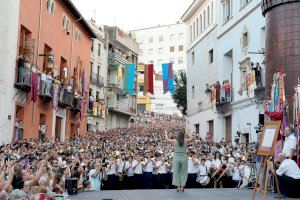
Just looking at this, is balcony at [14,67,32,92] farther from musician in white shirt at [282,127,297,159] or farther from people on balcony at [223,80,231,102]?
musician in white shirt at [282,127,297,159]

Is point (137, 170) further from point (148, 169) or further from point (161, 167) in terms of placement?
point (161, 167)

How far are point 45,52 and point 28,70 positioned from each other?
18.2 ft

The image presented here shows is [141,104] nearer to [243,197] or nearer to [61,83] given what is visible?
[61,83]

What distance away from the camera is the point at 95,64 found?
157 ft

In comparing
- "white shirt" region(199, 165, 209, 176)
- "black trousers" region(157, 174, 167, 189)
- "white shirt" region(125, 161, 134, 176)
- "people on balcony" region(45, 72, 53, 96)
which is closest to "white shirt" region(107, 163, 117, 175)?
"white shirt" region(125, 161, 134, 176)

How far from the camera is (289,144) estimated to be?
11.1 meters

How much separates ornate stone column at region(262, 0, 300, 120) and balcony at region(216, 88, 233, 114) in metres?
16.4

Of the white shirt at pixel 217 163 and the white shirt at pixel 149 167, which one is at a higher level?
the white shirt at pixel 217 163

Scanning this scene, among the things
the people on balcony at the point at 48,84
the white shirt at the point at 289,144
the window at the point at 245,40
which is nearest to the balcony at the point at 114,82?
the people on balcony at the point at 48,84

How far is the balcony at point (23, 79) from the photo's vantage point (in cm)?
2406

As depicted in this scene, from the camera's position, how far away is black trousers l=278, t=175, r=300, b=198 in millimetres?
10859

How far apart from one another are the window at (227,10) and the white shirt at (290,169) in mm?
21503

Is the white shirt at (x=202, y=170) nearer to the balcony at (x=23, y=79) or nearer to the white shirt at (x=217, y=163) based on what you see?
the white shirt at (x=217, y=163)

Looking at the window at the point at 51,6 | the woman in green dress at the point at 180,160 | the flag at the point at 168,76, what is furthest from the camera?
the flag at the point at 168,76
